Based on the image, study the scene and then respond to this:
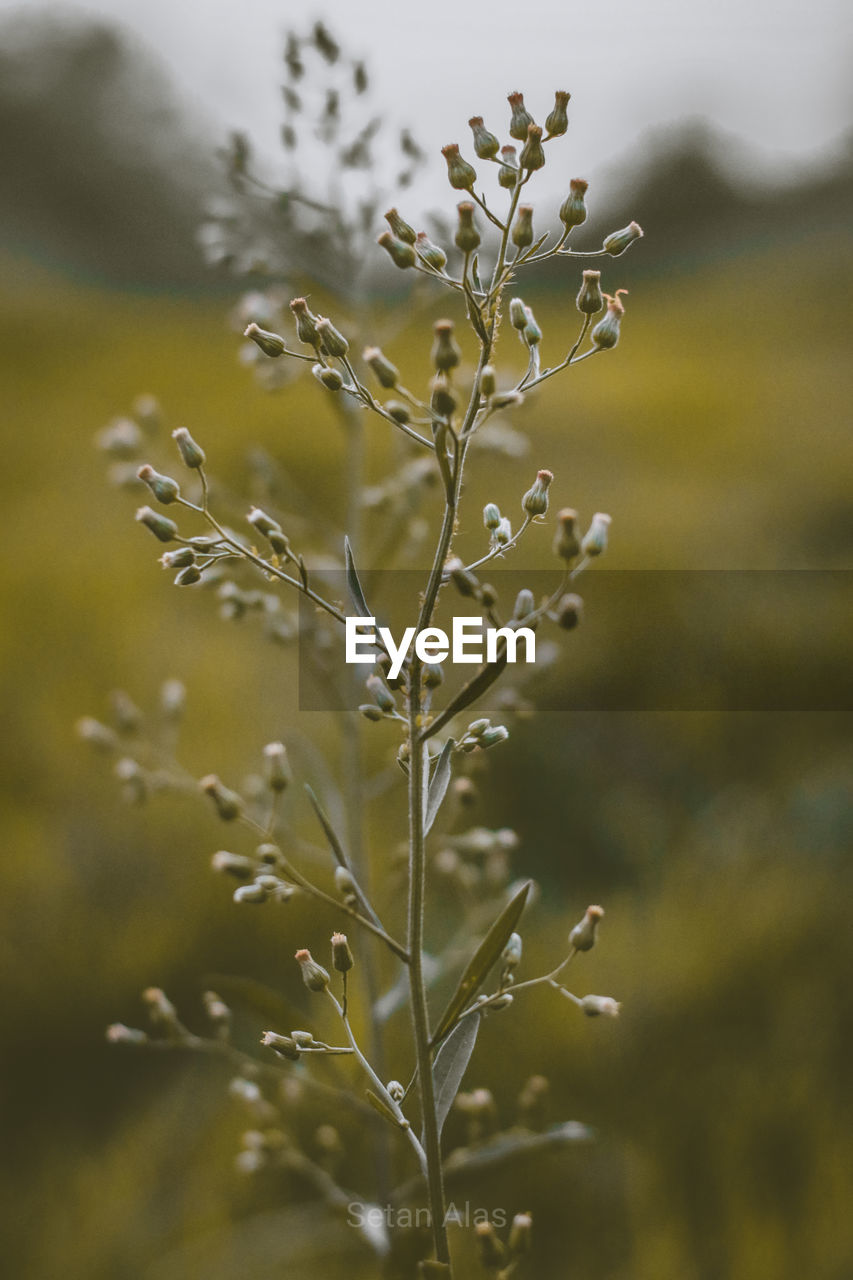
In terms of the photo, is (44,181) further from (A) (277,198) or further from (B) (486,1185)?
(B) (486,1185)

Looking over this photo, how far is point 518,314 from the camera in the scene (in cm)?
82

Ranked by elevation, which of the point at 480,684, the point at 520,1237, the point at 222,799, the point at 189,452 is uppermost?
the point at 189,452

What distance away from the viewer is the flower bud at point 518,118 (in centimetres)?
80

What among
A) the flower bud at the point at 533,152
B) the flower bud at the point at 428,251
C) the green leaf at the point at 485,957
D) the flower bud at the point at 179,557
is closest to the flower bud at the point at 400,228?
the flower bud at the point at 428,251

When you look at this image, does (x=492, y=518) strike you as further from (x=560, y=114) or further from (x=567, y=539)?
(x=560, y=114)

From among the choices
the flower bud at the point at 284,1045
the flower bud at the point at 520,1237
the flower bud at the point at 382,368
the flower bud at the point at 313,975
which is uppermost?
the flower bud at the point at 382,368

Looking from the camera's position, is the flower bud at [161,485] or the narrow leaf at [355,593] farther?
the flower bud at [161,485]

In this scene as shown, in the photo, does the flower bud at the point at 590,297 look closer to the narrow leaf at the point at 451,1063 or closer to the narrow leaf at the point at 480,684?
the narrow leaf at the point at 480,684

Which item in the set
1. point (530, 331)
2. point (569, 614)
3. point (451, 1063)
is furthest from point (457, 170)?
point (451, 1063)

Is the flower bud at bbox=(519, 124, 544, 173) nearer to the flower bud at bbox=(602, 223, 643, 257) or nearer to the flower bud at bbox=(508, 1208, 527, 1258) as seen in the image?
the flower bud at bbox=(602, 223, 643, 257)

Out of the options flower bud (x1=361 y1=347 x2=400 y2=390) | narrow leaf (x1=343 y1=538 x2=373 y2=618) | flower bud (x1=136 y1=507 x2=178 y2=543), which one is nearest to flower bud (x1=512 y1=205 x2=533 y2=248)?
flower bud (x1=361 y1=347 x2=400 y2=390)

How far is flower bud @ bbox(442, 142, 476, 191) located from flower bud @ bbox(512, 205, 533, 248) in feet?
0.16

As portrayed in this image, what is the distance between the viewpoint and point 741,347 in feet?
19.0

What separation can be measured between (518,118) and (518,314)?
0.51 feet
